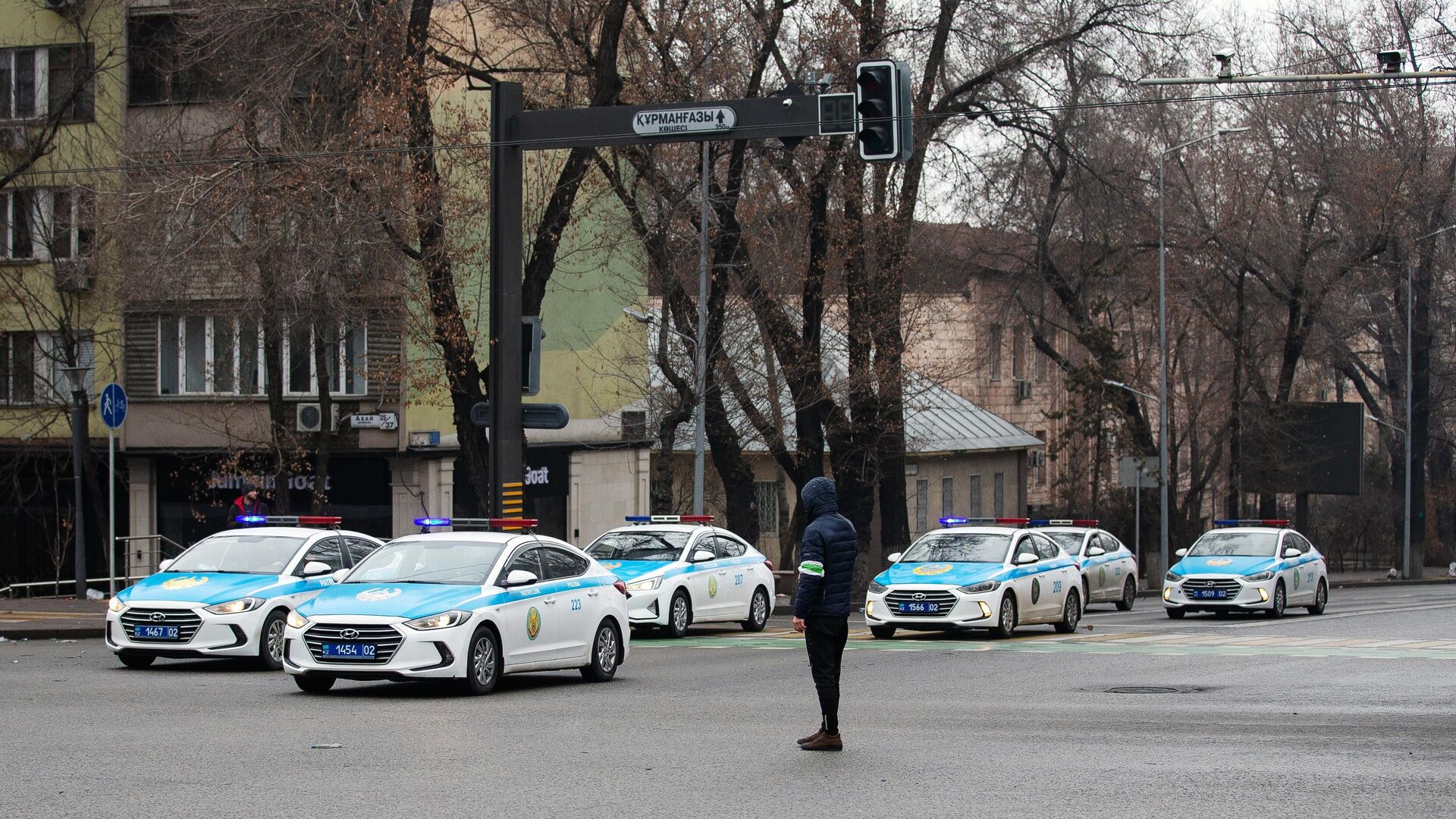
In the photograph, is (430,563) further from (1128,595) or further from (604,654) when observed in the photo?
(1128,595)

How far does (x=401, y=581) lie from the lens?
15.3 m

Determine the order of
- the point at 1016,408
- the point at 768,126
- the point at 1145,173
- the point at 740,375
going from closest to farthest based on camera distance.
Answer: the point at 768,126 → the point at 740,375 → the point at 1145,173 → the point at 1016,408

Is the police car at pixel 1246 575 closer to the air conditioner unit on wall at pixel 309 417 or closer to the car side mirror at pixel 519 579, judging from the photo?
the car side mirror at pixel 519 579

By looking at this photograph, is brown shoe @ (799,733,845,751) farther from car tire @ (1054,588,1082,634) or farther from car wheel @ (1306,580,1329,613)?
car wheel @ (1306,580,1329,613)

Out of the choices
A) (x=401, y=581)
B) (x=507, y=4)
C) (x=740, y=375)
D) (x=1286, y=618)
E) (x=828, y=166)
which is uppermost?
(x=507, y=4)

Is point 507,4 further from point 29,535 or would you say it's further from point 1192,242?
point 1192,242

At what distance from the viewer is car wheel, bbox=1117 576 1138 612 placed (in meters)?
34.1

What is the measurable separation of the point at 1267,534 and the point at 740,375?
12344 millimetres

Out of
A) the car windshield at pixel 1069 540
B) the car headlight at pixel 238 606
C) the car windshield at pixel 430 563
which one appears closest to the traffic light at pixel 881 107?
the car windshield at pixel 430 563

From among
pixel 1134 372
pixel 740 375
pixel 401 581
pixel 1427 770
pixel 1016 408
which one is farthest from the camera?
pixel 1016 408

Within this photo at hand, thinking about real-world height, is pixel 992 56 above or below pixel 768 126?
above

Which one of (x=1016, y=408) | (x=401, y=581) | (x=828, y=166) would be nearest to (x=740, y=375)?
(x=828, y=166)

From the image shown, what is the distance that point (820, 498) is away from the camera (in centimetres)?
1127

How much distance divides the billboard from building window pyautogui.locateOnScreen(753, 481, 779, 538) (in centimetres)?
1481
